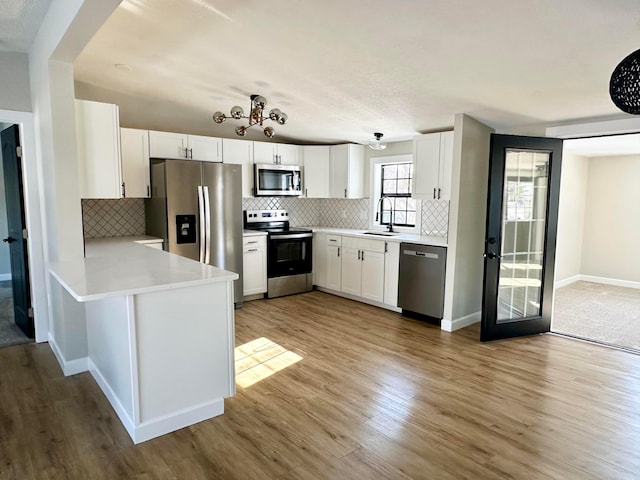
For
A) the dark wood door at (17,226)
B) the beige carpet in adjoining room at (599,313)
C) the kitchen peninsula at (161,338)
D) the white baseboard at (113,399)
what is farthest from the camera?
the beige carpet in adjoining room at (599,313)

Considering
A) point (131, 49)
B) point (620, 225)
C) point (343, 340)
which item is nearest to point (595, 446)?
point (343, 340)

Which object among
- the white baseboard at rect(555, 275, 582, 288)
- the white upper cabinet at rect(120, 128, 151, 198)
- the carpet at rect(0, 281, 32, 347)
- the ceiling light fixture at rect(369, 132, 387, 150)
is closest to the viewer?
the carpet at rect(0, 281, 32, 347)

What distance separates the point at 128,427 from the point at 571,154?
21.3ft

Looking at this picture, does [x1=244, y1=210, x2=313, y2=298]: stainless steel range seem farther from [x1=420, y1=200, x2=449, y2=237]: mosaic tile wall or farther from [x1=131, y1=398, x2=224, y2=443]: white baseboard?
[x1=131, y1=398, x2=224, y2=443]: white baseboard

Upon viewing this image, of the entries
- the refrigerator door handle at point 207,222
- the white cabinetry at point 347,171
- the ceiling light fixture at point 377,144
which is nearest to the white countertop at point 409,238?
the white cabinetry at point 347,171

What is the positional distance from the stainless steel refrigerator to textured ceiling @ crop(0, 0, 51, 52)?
1484 mm

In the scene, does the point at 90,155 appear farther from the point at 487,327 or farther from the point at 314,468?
the point at 487,327

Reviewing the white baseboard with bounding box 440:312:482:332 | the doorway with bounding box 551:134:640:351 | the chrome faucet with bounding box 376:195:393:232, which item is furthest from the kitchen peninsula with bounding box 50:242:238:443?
the doorway with bounding box 551:134:640:351

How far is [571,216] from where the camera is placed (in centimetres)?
624

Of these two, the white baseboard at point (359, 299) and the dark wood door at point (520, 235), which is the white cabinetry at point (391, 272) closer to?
the white baseboard at point (359, 299)

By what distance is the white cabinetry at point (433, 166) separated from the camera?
4.32m

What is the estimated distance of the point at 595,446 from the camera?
7.44 feet

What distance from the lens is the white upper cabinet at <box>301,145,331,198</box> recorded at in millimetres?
5750

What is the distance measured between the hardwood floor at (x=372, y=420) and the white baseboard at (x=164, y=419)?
0.05 metres
